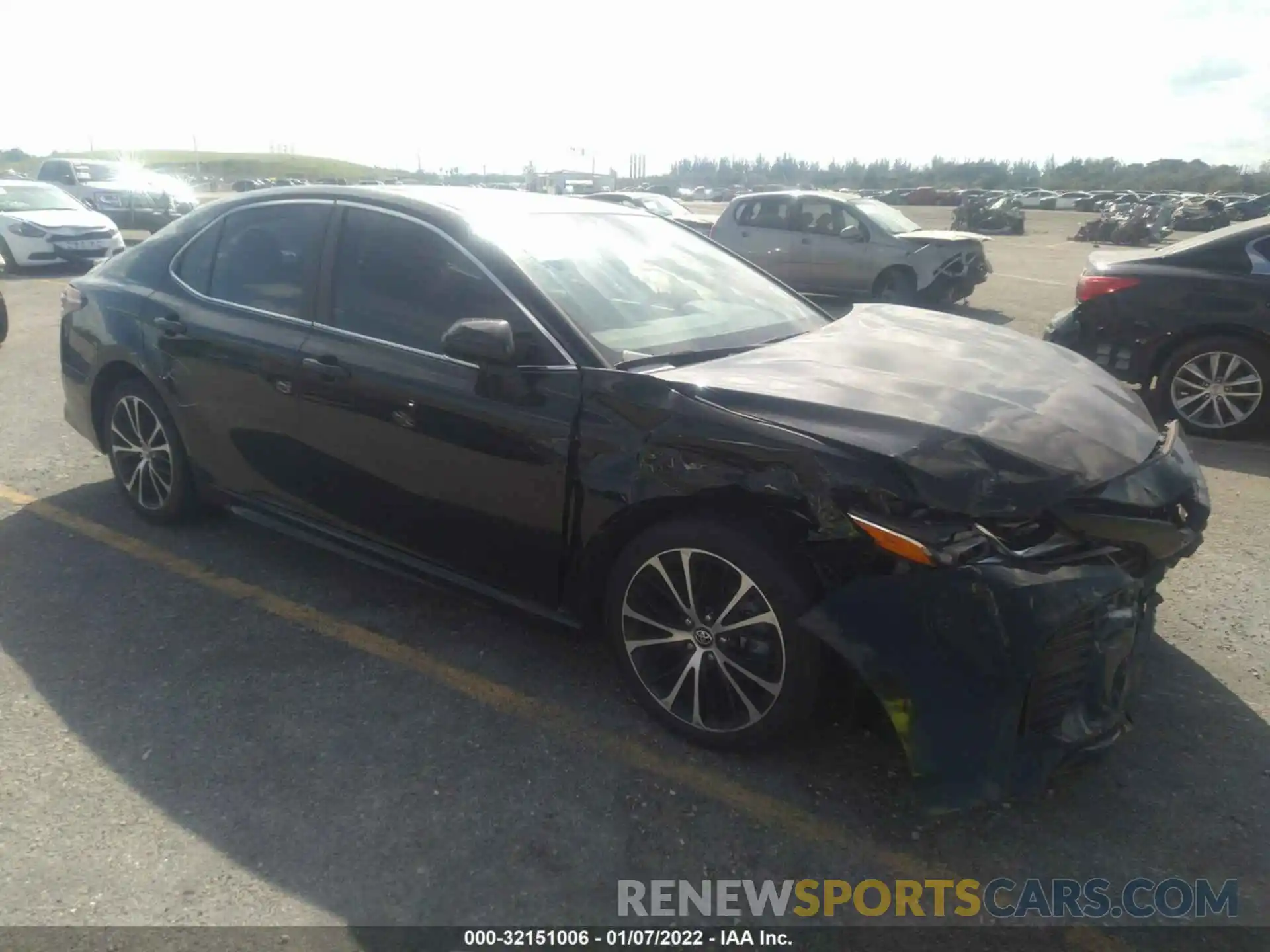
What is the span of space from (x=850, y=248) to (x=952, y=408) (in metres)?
10.5

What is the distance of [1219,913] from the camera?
235cm

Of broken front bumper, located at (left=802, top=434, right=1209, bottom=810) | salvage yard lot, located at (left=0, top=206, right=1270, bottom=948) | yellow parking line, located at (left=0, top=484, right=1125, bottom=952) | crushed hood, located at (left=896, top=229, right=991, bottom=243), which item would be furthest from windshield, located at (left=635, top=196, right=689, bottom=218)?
broken front bumper, located at (left=802, top=434, right=1209, bottom=810)

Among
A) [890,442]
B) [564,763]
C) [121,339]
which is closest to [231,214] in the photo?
[121,339]

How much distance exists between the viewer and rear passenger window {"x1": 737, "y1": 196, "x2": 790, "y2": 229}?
13273 millimetres

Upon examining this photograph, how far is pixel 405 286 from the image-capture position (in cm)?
350

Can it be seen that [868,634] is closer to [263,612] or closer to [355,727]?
[355,727]

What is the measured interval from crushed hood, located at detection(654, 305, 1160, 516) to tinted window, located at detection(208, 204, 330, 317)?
1725mm

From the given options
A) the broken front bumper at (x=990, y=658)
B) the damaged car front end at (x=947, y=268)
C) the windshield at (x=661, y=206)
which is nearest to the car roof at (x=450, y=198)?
the broken front bumper at (x=990, y=658)

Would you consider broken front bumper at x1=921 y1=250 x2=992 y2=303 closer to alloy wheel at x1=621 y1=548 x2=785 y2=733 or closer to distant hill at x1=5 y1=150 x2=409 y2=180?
alloy wheel at x1=621 y1=548 x2=785 y2=733

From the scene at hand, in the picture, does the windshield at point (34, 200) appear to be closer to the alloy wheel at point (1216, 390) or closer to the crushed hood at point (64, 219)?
the crushed hood at point (64, 219)

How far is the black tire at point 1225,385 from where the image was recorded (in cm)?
625

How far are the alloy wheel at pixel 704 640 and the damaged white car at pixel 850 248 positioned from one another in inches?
388

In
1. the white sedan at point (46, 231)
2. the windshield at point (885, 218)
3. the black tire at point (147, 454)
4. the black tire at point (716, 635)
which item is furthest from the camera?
the white sedan at point (46, 231)

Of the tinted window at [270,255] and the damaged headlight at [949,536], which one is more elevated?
the tinted window at [270,255]
